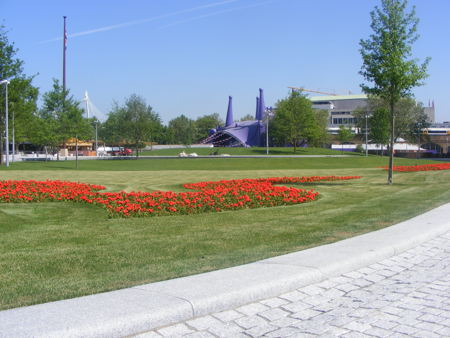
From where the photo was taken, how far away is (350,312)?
468 cm

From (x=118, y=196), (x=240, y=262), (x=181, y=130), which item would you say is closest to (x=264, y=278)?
(x=240, y=262)

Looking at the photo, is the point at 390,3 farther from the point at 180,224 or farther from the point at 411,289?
the point at 411,289

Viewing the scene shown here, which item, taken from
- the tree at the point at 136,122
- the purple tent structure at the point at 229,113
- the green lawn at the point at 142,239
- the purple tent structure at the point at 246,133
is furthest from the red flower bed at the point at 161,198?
the purple tent structure at the point at 229,113

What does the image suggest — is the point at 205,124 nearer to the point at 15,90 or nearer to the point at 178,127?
the point at 178,127

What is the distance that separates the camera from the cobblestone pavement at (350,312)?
→ 4141mm

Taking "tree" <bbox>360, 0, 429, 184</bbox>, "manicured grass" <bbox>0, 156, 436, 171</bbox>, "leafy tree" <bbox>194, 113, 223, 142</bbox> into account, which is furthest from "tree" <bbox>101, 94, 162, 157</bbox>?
"leafy tree" <bbox>194, 113, 223, 142</bbox>

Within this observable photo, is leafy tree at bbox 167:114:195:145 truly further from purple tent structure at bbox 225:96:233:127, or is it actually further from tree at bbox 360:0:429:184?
tree at bbox 360:0:429:184

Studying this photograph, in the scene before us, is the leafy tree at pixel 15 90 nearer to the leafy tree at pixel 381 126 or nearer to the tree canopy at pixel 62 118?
the tree canopy at pixel 62 118

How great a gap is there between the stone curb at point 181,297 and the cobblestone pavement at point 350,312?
0.33 ft

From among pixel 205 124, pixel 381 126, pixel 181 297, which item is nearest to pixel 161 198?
pixel 181 297

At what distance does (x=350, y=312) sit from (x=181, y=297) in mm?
1680

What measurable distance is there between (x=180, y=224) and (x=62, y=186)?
23.8 feet

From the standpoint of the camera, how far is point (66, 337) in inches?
144

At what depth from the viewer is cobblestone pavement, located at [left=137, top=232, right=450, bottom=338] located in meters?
4.14
